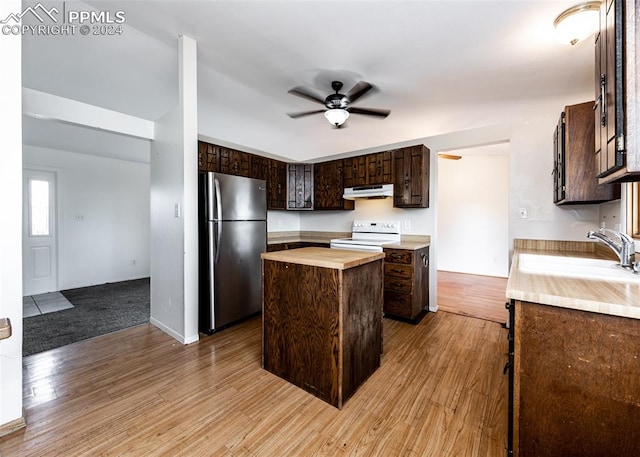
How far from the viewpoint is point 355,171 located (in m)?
4.12

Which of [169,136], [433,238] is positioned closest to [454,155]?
[433,238]

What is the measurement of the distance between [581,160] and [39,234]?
7549mm

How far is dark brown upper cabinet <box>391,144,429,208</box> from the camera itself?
347 cm

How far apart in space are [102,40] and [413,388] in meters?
4.03

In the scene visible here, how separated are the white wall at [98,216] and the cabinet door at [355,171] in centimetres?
478

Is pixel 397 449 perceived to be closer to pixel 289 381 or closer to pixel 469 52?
pixel 289 381

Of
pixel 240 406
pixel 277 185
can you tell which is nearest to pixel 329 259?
pixel 240 406

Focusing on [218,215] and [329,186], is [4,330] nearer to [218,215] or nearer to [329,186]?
[218,215]

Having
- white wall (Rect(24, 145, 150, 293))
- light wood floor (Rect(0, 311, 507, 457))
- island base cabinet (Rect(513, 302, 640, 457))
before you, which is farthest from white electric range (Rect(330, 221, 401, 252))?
white wall (Rect(24, 145, 150, 293))

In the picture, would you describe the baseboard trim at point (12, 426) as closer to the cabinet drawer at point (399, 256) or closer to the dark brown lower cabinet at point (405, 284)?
the dark brown lower cabinet at point (405, 284)

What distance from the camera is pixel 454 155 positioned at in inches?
214

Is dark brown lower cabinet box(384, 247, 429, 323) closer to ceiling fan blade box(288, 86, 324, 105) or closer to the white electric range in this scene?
the white electric range

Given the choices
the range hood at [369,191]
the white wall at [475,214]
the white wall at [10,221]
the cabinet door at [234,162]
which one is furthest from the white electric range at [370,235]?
the white wall at [10,221]

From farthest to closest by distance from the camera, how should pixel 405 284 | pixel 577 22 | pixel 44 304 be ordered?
pixel 44 304
pixel 405 284
pixel 577 22
